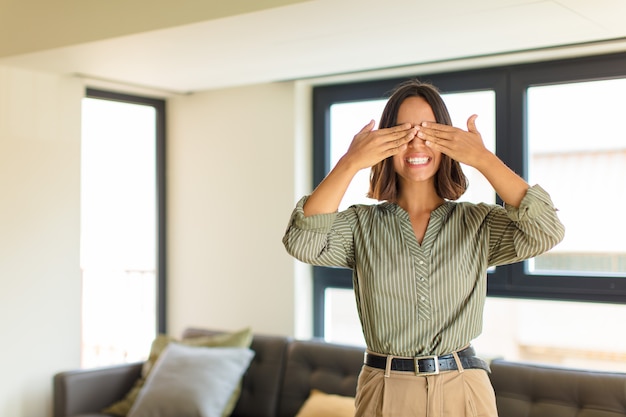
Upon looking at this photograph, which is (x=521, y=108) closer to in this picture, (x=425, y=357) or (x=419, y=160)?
(x=419, y=160)

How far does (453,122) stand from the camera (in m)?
3.88

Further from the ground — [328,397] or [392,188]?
[392,188]

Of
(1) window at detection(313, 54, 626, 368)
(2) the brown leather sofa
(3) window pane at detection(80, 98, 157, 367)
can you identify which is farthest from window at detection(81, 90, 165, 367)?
(1) window at detection(313, 54, 626, 368)

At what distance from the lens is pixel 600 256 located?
3.46 m

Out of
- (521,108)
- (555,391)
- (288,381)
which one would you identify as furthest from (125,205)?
(555,391)

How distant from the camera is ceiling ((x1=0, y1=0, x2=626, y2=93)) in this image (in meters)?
2.71

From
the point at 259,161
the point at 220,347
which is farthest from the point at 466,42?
the point at 220,347

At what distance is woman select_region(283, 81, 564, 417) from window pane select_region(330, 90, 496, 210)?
195cm

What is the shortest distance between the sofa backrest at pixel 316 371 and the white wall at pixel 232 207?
44 cm

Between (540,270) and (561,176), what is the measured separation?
1.66 ft

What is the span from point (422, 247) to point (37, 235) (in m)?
2.65

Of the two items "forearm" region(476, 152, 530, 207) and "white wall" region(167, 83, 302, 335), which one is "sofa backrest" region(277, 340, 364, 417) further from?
"forearm" region(476, 152, 530, 207)

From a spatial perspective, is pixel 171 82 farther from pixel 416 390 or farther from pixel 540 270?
pixel 416 390

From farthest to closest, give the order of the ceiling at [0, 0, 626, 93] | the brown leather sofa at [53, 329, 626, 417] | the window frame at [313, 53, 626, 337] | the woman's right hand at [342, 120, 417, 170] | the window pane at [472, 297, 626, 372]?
the window pane at [472, 297, 626, 372], the window frame at [313, 53, 626, 337], the brown leather sofa at [53, 329, 626, 417], the ceiling at [0, 0, 626, 93], the woman's right hand at [342, 120, 417, 170]
